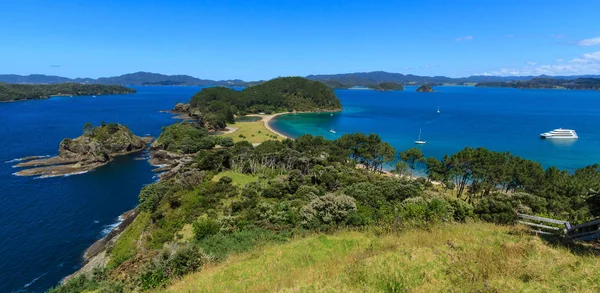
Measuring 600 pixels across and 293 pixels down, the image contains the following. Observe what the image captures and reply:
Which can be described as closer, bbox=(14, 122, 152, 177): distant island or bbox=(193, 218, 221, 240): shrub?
bbox=(193, 218, 221, 240): shrub

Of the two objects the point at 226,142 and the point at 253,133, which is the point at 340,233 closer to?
the point at 226,142

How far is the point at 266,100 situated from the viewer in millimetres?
151875

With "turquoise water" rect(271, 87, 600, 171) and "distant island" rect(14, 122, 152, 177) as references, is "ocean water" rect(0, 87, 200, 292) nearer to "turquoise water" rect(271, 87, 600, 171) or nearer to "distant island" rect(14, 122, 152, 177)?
"distant island" rect(14, 122, 152, 177)

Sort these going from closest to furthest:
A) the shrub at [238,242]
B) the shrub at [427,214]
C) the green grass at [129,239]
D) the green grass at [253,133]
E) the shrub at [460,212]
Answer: the shrub at [238,242], the shrub at [427,214], the shrub at [460,212], the green grass at [129,239], the green grass at [253,133]

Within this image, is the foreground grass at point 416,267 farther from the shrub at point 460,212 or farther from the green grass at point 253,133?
the green grass at point 253,133

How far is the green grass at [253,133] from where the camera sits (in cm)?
7912

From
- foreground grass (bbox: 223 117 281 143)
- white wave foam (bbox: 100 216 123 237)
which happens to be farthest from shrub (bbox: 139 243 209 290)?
foreground grass (bbox: 223 117 281 143)

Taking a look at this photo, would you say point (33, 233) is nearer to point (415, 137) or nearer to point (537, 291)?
point (537, 291)

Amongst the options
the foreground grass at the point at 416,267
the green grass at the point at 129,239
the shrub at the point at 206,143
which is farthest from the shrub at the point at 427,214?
the shrub at the point at 206,143

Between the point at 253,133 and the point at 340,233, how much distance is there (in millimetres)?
75758

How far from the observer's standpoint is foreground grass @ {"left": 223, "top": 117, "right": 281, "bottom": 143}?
7919cm

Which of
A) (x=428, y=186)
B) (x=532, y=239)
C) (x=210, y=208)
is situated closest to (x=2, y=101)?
(x=210, y=208)

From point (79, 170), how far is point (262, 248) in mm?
53995

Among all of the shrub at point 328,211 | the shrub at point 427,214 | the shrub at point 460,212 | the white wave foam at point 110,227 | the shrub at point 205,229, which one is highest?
the shrub at point 427,214
